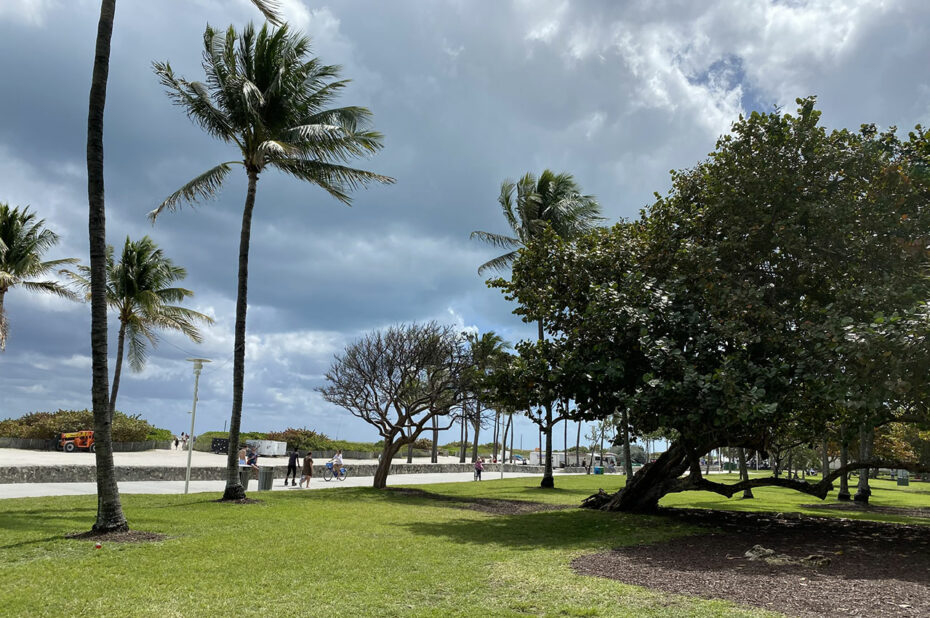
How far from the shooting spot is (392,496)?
21.8 metres

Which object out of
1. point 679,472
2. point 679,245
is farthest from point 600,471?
point 679,245

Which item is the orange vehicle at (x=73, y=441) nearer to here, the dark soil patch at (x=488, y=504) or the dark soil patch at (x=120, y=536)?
the dark soil patch at (x=488, y=504)

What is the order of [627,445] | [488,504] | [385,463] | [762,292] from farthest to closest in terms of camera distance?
[627,445] < [385,463] < [488,504] < [762,292]

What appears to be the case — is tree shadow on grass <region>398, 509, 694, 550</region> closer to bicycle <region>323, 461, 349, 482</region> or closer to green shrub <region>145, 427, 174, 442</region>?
bicycle <region>323, 461, 349, 482</region>


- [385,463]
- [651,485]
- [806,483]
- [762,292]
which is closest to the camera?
[762,292]

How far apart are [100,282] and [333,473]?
Result: 873 inches

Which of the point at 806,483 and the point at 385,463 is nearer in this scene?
the point at 806,483

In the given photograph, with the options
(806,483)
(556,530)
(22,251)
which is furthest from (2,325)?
(806,483)

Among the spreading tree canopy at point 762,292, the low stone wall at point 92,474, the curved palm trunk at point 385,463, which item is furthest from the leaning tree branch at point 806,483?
the low stone wall at point 92,474

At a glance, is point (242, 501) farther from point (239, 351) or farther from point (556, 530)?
point (556, 530)

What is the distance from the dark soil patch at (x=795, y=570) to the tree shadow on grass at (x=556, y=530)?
2.82ft

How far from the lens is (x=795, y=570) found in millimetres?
9430

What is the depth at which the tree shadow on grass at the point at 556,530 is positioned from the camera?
12164 mm

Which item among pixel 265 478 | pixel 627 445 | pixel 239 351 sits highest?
pixel 239 351
